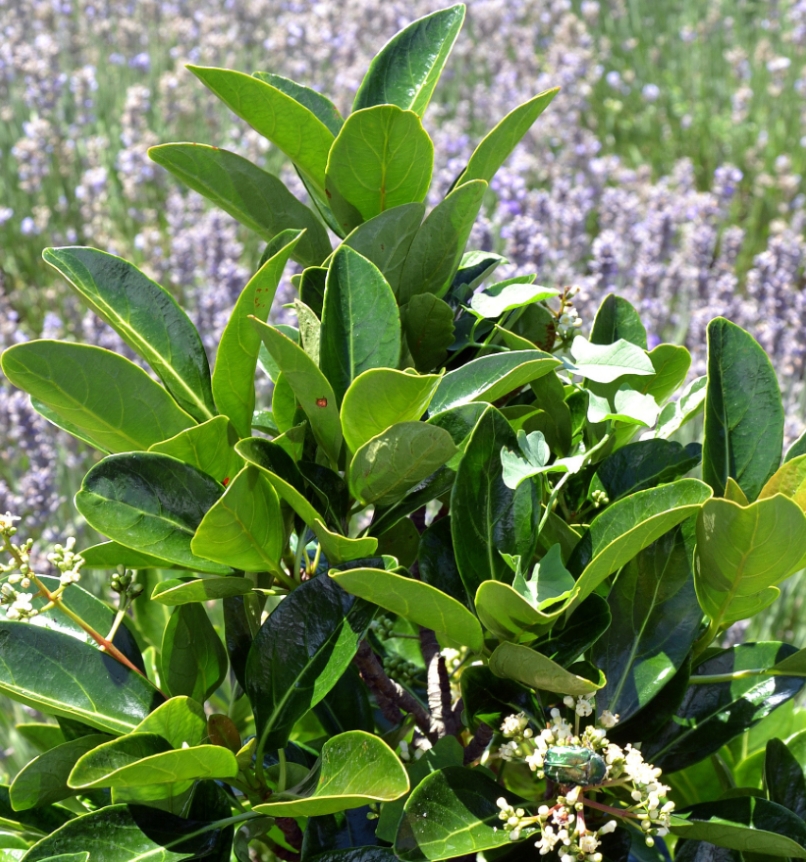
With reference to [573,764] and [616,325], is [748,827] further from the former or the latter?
[616,325]

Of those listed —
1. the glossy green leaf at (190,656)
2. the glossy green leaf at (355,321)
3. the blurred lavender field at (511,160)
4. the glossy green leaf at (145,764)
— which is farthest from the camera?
the blurred lavender field at (511,160)

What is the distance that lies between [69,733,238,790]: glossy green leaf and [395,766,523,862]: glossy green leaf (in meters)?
0.14

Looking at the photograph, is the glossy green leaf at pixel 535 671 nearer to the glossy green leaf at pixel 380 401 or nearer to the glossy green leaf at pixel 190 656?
the glossy green leaf at pixel 380 401

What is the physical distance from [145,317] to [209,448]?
0.14 meters

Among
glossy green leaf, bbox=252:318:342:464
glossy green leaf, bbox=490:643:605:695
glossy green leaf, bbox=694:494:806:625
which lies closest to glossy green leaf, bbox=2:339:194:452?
glossy green leaf, bbox=252:318:342:464

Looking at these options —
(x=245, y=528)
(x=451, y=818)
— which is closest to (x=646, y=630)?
(x=451, y=818)

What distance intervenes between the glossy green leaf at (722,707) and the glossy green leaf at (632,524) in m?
0.21

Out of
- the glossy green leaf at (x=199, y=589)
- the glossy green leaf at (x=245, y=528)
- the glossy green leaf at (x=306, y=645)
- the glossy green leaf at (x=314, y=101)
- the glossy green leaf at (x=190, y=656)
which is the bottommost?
the glossy green leaf at (x=190, y=656)

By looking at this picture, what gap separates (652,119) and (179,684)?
19.0 feet

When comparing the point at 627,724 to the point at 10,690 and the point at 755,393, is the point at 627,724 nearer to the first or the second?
the point at 755,393

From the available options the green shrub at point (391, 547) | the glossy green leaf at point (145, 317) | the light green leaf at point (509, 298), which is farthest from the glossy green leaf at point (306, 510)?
the light green leaf at point (509, 298)

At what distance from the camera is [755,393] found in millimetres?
855

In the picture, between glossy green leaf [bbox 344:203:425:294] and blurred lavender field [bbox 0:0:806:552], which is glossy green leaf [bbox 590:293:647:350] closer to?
glossy green leaf [bbox 344:203:425:294]

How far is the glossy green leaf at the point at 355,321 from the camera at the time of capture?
769 millimetres
